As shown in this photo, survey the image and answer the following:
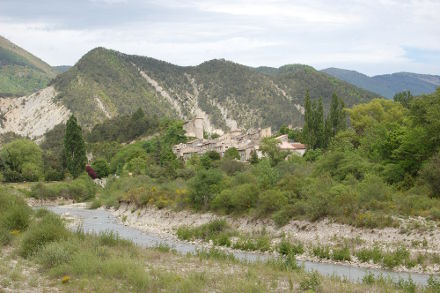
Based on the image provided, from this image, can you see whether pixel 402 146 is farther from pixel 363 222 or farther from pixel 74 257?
pixel 74 257

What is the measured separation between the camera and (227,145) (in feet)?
334

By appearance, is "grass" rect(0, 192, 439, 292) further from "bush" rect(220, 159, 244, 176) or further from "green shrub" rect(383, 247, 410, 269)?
"bush" rect(220, 159, 244, 176)

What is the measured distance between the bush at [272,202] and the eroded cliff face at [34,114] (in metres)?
139

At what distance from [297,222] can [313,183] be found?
6.40 metres

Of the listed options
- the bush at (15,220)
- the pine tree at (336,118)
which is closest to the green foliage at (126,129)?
the pine tree at (336,118)

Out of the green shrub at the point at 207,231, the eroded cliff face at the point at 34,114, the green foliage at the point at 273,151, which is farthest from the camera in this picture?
the eroded cliff face at the point at 34,114

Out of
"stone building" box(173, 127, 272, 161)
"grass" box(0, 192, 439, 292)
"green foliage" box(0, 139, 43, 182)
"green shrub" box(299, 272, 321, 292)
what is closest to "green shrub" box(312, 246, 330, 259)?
"grass" box(0, 192, 439, 292)

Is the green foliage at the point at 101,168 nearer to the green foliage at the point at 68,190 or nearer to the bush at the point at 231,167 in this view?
the green foliage at the point at 68,190

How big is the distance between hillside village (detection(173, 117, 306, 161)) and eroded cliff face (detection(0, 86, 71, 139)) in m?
62.1

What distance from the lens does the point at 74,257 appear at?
71.4 ft

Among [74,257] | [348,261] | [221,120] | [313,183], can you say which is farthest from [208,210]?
[221,120]

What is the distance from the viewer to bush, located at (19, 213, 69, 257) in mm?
24344

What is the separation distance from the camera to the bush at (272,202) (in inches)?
1714

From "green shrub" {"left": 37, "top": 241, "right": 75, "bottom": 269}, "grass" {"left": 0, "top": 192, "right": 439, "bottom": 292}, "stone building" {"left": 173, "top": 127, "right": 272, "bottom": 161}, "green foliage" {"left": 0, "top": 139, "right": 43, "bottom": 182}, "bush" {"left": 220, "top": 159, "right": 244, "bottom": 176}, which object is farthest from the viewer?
"green foliage" {"left": 0, "top": 139, "right": 43, "bottom": 182}
